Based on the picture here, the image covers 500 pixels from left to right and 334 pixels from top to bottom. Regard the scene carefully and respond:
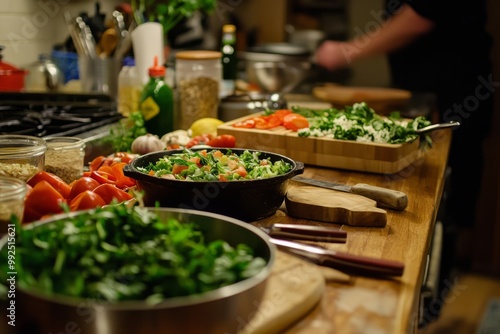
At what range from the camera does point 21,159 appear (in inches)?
57.7

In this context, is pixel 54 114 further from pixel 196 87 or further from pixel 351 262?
pixel 351 262

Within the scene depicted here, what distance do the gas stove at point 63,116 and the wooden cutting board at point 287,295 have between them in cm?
98

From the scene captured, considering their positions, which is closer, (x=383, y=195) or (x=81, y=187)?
(x=81, y=187)

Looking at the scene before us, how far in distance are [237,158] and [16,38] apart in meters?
1.94

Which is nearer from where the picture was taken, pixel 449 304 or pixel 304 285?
pixel 304 285

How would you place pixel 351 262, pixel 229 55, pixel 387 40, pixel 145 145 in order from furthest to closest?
pixel 387 40 < pixel 229 55 < pixel 145 145 < pixel 351 262

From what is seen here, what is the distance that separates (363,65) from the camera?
4980 millimetres

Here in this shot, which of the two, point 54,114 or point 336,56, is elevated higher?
point 336,56

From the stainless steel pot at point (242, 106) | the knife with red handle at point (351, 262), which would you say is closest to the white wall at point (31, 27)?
the stainless steel pot at point (242, 106)

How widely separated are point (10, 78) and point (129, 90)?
0.57 meters

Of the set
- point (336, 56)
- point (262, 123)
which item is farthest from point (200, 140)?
point (336, 56)

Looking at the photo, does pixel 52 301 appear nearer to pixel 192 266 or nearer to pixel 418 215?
pixel 192 266

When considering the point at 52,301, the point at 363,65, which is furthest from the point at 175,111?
the point at 363,65

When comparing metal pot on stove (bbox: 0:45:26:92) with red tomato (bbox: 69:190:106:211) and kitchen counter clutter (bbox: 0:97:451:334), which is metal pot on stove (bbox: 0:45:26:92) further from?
red tomato (bbox: 69:190:106:211)
